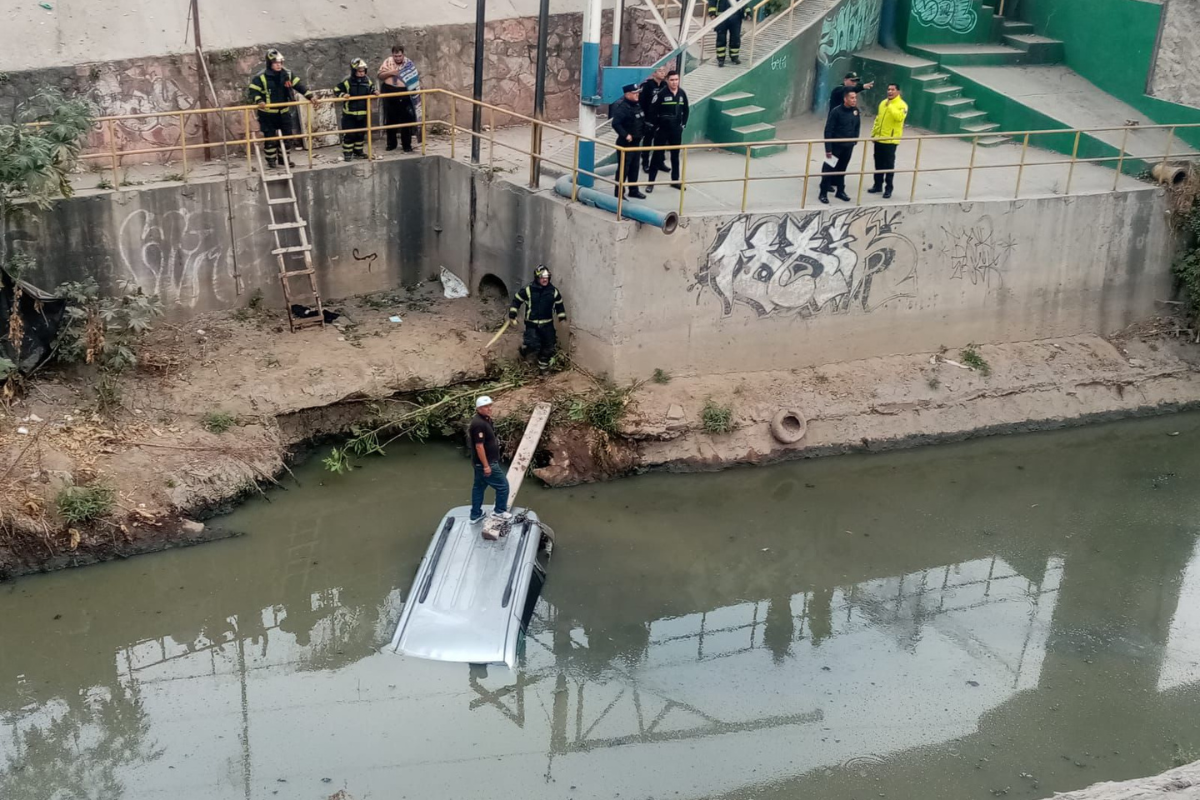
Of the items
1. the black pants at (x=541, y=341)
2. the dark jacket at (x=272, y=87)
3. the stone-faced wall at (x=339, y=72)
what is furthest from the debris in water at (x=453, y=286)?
the dark jacket at (x=272, y=87)

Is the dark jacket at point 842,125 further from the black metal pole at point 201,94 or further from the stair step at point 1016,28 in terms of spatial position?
the black metal pole at point 201,94

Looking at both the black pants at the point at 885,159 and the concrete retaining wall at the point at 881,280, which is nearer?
the concrete retaining wall at the point at 881,280

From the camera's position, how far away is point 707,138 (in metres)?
18.6

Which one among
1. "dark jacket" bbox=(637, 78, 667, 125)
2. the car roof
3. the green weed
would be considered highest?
"dark jacket" bbox=(637, 78, 667, 125)

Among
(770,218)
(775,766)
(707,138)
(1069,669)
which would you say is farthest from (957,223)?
(775,766)

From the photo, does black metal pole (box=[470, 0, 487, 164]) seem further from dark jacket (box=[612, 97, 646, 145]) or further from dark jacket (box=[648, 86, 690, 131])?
dark jacket (box=[648, 86, 690, 131])

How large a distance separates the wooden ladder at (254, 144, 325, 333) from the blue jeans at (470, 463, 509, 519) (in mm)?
4687

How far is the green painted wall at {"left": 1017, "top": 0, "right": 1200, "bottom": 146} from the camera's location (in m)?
18.9

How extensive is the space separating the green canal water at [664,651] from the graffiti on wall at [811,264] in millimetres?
2280

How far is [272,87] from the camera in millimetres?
16281

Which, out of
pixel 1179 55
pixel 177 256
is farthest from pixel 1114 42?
pixel 177 256

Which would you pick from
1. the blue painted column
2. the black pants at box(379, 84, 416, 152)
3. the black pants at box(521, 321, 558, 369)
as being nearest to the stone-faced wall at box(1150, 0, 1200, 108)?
the blue painted column

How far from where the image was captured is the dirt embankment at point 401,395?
1314 centimetres

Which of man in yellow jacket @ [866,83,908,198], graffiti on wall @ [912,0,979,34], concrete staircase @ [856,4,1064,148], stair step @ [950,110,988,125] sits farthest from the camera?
graffiti on wall @ [912,0,979,34]
